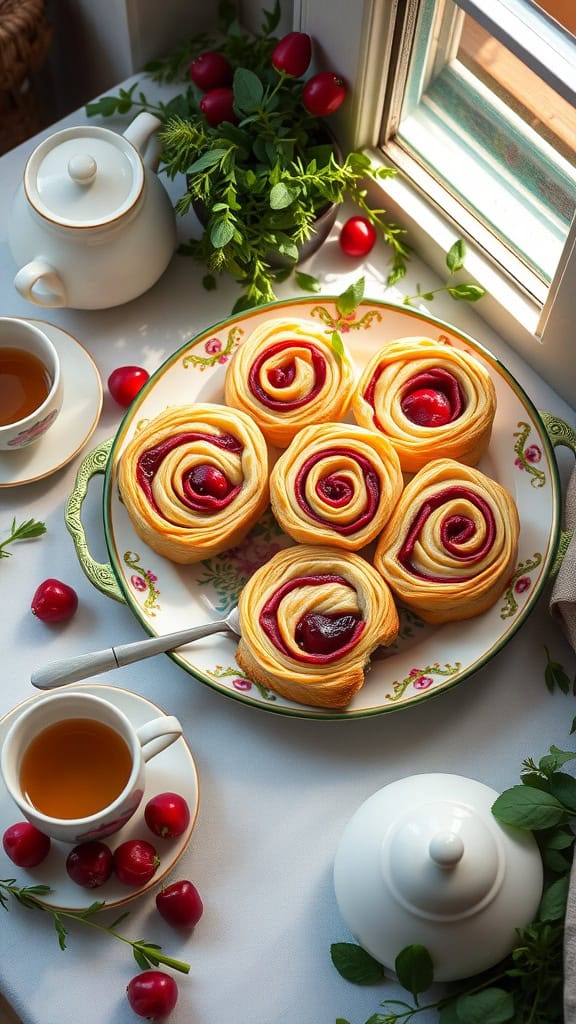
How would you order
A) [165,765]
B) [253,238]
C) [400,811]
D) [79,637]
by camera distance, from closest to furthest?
[400,811] < [165,765] < [79,637] < [253,238]

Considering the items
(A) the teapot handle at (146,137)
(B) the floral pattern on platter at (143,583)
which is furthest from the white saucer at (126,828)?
(A) the teapot handle at (146,137)

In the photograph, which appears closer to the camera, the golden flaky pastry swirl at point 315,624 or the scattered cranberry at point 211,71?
the golden flaky pastry swirl at point 315,624

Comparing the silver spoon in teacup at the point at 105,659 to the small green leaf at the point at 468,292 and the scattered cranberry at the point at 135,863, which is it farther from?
the small green leaf at the point at 468,292

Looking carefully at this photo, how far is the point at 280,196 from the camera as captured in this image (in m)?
1.56

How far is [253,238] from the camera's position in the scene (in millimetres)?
1628

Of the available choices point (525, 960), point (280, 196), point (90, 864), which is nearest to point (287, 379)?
point (280, 196)

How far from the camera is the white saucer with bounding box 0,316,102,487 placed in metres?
1.58

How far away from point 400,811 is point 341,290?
808 mm

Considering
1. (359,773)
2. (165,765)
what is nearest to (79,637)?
(165,765)

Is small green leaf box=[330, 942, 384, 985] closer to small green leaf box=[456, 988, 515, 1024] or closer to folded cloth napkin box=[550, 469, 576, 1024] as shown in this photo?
small green leaf box=[456, 988, 515, 1024]

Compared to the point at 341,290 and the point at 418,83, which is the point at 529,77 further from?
the point at 341,290

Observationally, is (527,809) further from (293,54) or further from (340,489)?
(293,54)

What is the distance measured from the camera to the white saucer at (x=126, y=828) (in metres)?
1.35

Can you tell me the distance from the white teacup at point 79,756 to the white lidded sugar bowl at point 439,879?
256 millimetres
